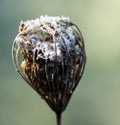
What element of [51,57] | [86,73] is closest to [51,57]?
[51,57]

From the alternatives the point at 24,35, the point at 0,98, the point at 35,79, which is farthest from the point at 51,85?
the point at 0,98

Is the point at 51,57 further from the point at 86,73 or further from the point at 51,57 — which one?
the point at 86,73

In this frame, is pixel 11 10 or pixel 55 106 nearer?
pixel 55 106

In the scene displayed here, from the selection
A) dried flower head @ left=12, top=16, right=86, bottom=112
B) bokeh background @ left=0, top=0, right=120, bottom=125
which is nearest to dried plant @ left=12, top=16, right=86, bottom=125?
dried flower head @ left=12, top=16, right=86, bottom=112

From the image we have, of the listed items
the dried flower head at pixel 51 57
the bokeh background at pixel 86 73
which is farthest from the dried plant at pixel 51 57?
the bokeh background at pixel 86 73

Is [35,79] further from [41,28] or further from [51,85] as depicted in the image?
[41,28]

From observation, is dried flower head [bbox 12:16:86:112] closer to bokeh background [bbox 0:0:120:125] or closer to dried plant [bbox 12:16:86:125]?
dried plant [bbox 12:16:86:125]

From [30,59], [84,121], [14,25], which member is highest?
[14,25]

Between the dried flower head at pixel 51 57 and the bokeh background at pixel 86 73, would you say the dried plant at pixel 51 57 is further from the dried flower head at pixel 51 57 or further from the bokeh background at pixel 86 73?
the bokeh background at pixel 86 73
